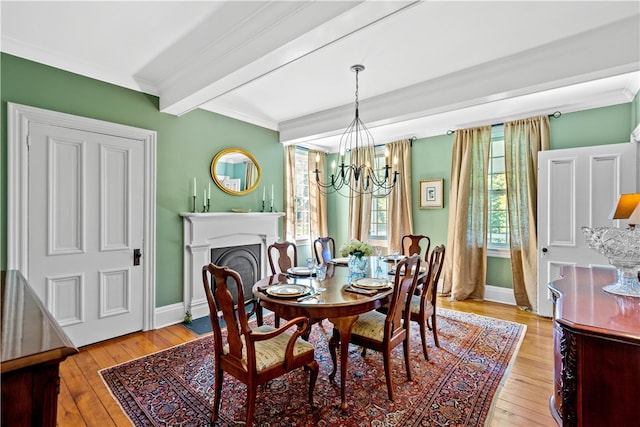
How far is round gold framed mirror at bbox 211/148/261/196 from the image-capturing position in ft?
13.1

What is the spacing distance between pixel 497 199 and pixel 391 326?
3144mm

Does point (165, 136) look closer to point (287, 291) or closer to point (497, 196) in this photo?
point (287, 291)

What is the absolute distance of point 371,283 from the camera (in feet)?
7.96

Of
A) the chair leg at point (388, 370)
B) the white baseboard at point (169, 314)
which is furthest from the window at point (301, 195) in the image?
the chair leg at point (388, 370)

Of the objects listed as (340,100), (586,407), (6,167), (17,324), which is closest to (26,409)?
(17,324)

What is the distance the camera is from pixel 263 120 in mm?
4527

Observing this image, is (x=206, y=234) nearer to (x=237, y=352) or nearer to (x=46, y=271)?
(x=46, y=271)

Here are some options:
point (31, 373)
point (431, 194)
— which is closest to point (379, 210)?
point (431, 194)

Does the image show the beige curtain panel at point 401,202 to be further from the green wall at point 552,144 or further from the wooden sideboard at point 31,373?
the wooden sideboard at point 31,373

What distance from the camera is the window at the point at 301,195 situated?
5423mm

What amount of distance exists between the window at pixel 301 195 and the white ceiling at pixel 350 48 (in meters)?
1.90

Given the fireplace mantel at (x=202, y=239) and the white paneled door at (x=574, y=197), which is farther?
the fireplace mantel at (x=202, y=239)

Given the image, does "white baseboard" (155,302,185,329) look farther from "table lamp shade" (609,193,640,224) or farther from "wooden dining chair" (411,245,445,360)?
"table lamp shade" (609,193,640,224)

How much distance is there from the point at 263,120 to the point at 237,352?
11.5 feet
